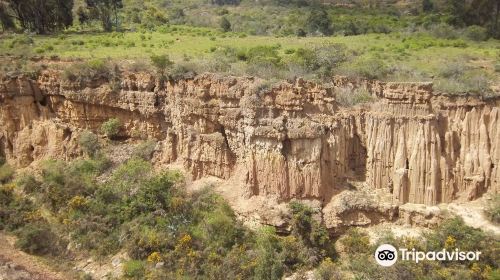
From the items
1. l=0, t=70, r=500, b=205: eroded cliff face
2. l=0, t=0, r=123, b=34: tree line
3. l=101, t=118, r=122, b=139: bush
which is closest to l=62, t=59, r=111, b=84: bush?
l=101, t=118, r=122, b=139: bush

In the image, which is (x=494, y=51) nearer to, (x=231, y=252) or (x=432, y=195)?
(x=432, y=195)

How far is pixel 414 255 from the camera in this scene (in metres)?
15.1

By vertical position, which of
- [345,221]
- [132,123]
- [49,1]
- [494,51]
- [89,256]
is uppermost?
[49,1]

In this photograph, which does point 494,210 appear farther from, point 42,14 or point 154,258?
point 42,14

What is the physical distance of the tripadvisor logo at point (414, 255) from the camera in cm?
1477

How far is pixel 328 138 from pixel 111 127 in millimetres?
10042

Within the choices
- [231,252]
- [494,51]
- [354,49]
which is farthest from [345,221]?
[494,51]

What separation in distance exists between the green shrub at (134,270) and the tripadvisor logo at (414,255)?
8.19 metres

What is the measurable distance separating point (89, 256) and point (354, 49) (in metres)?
17.4

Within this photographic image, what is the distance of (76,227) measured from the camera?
17734mm

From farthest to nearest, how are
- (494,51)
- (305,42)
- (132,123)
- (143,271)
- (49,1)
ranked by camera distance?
(49,1) < (305,42) < (494,51) < (132,123) < (143,271)

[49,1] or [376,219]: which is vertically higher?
[49,1]

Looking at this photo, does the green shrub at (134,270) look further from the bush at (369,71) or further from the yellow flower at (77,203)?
the bush at (369,71)

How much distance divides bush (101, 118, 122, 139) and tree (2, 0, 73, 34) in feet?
52.6
